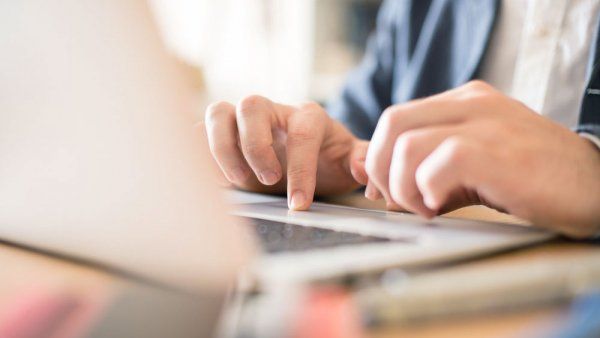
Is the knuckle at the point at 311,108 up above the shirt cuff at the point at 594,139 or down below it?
below

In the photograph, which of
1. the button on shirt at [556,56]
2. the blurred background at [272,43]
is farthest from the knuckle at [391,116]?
the blurred background at [272,43]

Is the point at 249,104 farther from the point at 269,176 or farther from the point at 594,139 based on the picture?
the point at 594,139

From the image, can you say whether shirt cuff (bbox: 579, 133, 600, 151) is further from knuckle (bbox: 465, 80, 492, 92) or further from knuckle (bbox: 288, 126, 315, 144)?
knuckle (bbox: 288, 126, 315, 144)

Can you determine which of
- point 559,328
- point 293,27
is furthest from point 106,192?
point 293,27

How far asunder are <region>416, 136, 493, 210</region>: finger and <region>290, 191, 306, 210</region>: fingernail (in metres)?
0.13

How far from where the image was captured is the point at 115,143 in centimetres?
20

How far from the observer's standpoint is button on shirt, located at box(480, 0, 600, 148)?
0.57 metres

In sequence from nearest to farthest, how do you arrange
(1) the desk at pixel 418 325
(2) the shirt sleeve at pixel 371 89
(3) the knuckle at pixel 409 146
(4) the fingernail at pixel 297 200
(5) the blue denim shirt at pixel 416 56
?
1. (1) the desk at pixel 418 325
2. (3) the knuckle at pixel 409 146
3. (4) the fingernail at pixel 297 200
4. (5) the blue denim shirt at pixel 416 56
5. (2) the shirt sleeve at pixel 371 89

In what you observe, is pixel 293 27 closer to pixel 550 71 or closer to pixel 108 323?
pixel 550 71

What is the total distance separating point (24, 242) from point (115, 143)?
4.8 inches

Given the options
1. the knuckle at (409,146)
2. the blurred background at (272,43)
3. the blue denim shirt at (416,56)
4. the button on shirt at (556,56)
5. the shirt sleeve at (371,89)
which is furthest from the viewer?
the blurred background at (272,43)

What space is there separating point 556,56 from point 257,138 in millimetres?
411

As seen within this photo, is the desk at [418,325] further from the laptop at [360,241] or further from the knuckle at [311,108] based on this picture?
the knuckle at [311,108]

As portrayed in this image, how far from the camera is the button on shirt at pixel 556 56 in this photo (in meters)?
0.57
